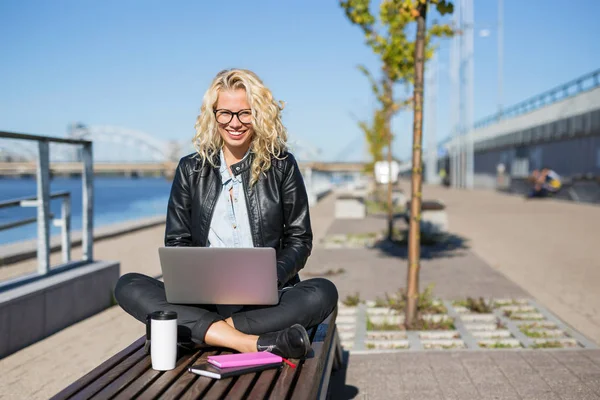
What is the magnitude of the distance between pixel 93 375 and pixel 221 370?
1.43ft

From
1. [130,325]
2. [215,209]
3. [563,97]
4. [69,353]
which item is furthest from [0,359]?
[563,97]

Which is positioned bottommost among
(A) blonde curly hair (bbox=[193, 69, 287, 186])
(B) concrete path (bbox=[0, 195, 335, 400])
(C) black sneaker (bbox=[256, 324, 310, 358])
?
(B) concrete path (bbox=[0, 195, 335, 400])

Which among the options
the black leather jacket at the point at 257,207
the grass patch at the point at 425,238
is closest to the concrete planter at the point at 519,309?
the black leather jacket at the point at 257,207

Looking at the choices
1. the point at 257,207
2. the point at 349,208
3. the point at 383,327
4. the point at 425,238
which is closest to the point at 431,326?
the point at 383,327

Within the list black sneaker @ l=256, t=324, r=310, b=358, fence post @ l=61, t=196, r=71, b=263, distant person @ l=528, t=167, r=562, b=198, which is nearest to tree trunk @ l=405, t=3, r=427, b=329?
black sneaker @ l=256, t=324, r=310, b=358

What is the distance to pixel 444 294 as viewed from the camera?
6.66 meters

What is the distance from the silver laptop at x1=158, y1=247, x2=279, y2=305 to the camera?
2.58 meters

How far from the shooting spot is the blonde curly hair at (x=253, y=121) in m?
3.15

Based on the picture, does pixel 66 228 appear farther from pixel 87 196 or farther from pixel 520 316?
pixel 520 316

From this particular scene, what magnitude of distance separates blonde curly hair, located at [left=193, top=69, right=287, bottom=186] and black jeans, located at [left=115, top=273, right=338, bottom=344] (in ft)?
1.95

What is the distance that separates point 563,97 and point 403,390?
29279 millimetres

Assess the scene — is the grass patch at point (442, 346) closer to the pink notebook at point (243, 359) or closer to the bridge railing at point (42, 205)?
the pink notebook at point (243, 359)

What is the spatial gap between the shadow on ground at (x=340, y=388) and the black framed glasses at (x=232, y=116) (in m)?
1.48

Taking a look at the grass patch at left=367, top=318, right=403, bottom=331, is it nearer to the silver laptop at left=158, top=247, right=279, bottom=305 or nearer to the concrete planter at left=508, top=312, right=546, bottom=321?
the concrete planter at left=508, top=312, right=546, bottom=321
